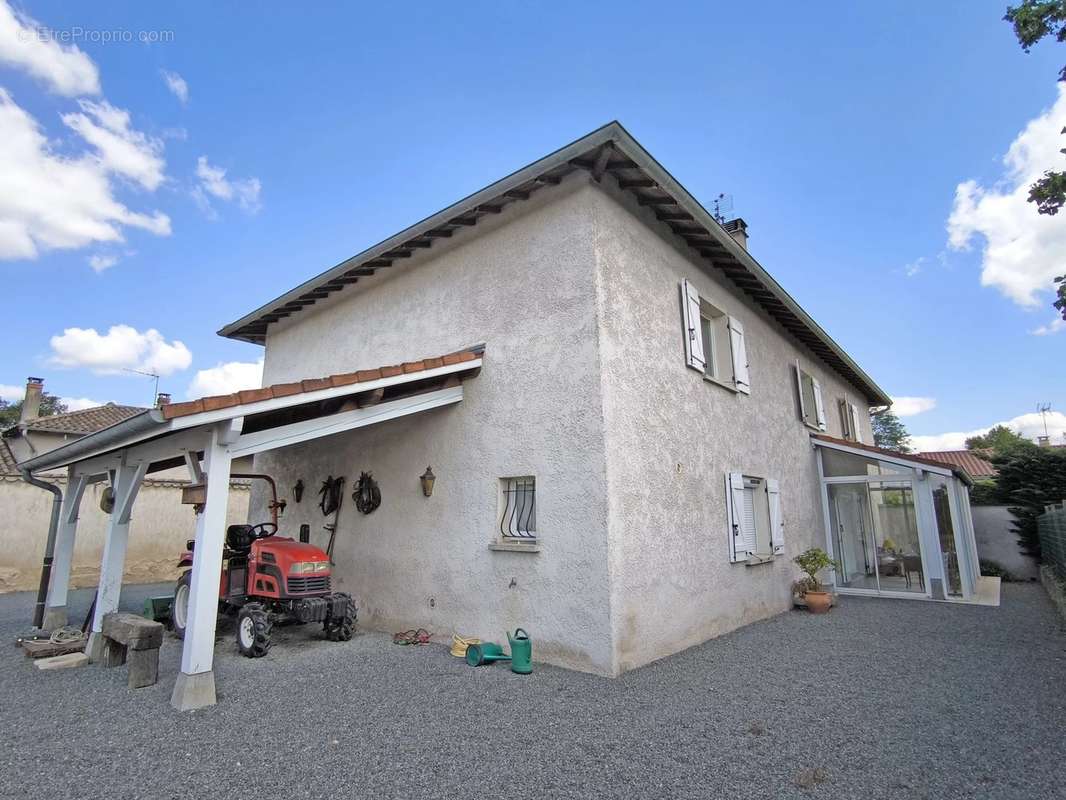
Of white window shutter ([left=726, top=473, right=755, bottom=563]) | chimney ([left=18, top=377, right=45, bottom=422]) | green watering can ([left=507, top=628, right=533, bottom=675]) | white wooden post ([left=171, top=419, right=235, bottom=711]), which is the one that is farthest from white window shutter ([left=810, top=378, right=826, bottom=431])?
chimney ([left=18, top=377, right=45, bottom=422])

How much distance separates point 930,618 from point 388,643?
7.61m

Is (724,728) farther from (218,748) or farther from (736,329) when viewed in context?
(736,329)

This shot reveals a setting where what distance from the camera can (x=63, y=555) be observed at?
278 inches

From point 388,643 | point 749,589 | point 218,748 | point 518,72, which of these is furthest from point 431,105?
point 749,589

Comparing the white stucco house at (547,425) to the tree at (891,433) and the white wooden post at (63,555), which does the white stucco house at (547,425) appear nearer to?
the white wooden post at (63,555)

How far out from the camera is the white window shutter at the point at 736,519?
6680mm

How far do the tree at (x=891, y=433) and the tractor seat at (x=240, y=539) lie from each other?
48.4 metres

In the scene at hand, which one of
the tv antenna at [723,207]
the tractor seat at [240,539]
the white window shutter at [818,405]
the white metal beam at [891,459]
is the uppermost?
the tv antenna at [723,207]

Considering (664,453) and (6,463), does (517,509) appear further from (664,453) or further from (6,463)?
(6,463)

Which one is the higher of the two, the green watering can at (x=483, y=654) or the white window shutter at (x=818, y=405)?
the white window shutter at (x=818, y=405)

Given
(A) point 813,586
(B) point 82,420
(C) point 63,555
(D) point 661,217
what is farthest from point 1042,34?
(B) point 82,420

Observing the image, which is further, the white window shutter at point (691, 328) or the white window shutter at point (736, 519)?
the white window shutter at point (736, 519)

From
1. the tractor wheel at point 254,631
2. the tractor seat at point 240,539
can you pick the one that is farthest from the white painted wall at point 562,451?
the tractor wheel at point 254,631

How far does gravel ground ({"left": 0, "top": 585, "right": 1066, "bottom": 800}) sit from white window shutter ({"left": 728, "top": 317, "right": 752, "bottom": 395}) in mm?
3734
